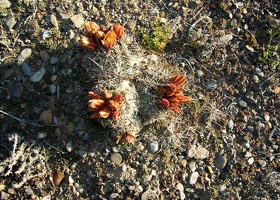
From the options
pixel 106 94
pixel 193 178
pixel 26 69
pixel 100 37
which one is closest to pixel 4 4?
pixel 26 69

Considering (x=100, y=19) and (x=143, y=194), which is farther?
(x=100, y=19)

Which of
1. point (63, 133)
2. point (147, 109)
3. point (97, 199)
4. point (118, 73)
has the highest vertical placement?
point (118, 73)

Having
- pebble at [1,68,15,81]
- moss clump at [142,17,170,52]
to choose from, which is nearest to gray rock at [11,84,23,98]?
pebble at [1,68,15,81]

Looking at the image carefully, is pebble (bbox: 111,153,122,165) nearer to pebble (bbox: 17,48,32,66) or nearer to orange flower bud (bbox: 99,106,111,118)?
orange flower bud (bbox: 99,106,111,118)

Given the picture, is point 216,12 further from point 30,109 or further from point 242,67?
point 30,109

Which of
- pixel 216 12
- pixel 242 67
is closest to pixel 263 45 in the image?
pixel 242 67

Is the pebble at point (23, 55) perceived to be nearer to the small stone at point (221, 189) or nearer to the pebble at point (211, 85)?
the pebble at point (211, 85)

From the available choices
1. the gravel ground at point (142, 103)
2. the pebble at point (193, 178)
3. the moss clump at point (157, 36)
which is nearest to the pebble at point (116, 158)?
the gravel ground at point (142, 103)
